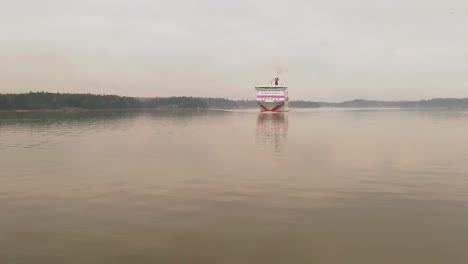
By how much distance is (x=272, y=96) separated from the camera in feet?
442

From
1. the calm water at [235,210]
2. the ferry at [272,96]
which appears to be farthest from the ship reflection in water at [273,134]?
the ferry at [272,96]

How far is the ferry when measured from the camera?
440 feet

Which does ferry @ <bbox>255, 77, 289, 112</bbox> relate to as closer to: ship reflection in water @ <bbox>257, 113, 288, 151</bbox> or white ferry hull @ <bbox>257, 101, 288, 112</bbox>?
white ferry hull @ <bbox>257, 101, 288, 112</bbox>

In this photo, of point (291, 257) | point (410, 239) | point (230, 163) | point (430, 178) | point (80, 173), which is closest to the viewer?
point (291, 257)

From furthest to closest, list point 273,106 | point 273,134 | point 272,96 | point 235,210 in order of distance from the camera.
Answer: point 273,106 < point 272,96 < point 273,134 < point 235,210

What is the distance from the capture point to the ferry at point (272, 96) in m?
134

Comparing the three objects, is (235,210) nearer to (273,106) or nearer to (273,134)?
(273,134)

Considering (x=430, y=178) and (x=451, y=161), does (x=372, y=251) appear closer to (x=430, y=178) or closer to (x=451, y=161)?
(x=430, y=178)

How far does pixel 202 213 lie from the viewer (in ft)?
40.1

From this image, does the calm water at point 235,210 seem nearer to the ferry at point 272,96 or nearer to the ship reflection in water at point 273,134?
the ship reflection in water at point 273,134

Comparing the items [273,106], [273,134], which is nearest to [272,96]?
[273,106]

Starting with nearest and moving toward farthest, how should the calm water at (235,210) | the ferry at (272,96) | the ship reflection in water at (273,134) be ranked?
1. the calm water at (235,210)
2. the ship reflection in water at (273,134)
3. the ferry at (272,96)

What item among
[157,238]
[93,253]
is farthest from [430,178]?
[93,253]

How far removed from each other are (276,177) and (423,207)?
7.33 m
